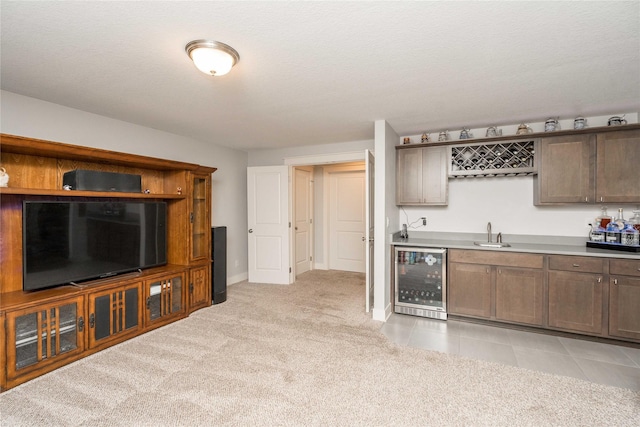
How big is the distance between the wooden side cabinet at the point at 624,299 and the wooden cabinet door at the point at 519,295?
562mm

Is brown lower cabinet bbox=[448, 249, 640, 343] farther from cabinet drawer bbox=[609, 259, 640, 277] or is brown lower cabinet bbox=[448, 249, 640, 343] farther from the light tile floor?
the light tile floor

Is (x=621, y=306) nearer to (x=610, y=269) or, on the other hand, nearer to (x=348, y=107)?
(x=610, y=269)

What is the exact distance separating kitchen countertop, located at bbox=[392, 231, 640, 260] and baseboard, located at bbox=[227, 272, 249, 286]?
9.53 feet

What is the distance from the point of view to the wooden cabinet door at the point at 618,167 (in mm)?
2992

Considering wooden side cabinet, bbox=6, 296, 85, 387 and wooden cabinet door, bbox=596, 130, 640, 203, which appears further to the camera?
wooden cabinet door, bbox=596, 130, 640, 203

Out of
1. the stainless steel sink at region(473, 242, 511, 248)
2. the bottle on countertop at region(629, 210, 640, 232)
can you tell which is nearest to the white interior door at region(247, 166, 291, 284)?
the stainless steel sink at region(473, 242, 511, 248)

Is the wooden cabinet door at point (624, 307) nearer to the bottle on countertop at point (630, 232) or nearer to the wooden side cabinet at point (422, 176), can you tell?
the bottle on countertop at point (630, 232)

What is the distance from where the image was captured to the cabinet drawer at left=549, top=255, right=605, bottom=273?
286 centimetres

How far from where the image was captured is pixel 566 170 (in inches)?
128

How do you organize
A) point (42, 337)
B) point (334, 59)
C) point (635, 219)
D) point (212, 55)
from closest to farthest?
1. point (212, 55)
2. point (334, 59)
3. point (42, 337)
4. point (635, 219)

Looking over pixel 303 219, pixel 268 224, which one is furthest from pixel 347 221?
pixel 268 224

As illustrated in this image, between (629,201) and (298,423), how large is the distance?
384 cm

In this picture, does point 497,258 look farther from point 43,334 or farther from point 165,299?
point 43,334

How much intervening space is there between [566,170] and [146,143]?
5.07 m
